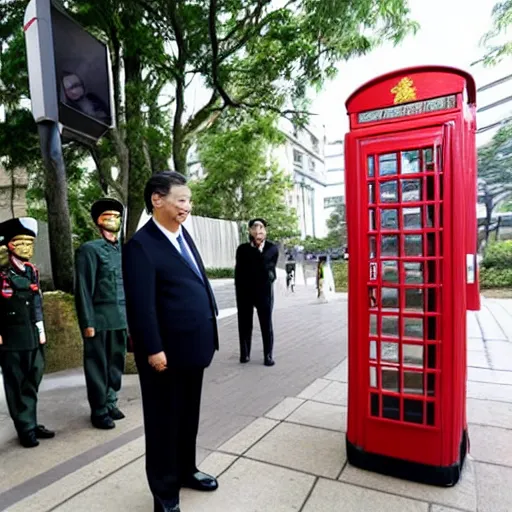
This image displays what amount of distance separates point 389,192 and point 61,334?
166 inches

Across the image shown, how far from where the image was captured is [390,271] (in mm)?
2383

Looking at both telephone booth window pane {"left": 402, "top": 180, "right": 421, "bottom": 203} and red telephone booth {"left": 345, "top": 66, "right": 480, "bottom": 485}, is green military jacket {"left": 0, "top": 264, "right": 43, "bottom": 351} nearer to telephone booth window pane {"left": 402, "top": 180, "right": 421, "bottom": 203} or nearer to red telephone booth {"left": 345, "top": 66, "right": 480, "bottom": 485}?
red telephone booth {"left": 345, "top": 66, "right": 480, "bottom": 485}

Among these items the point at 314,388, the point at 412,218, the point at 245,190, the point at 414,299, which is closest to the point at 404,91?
the point at 412,218

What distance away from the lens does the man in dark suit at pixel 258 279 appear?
5.02m

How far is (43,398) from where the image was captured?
402 cm

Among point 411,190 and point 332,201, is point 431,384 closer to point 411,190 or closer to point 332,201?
point 411,190

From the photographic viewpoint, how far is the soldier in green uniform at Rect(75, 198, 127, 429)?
128 inches

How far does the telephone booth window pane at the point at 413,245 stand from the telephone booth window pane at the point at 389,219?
0.31ft

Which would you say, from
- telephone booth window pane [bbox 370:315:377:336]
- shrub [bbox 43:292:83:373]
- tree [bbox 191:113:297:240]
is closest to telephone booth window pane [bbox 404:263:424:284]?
telephone booth window pane [bbox 370:315:377:336]

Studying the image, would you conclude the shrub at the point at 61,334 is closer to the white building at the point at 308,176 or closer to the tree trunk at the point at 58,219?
the tree trunk at the point at 58,219

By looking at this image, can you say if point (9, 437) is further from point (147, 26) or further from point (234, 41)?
point (234, 41)

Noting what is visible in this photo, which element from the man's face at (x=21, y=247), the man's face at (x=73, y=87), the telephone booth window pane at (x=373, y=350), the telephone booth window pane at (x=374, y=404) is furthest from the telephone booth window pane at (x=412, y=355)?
the man's face at (x=73, y=87)

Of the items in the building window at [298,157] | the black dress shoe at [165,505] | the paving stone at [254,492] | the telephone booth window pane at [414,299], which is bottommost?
the paving stone at [254,492]

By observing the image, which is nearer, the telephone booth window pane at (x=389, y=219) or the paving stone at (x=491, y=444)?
the telephone booth window pane at (x=389, y=219)
